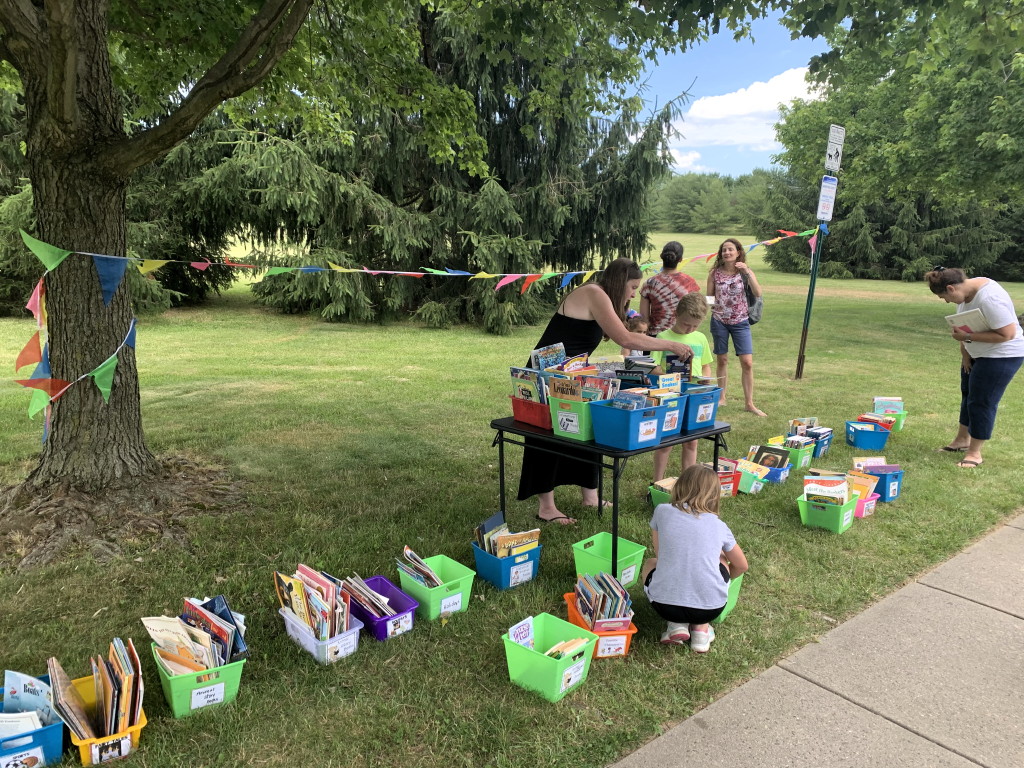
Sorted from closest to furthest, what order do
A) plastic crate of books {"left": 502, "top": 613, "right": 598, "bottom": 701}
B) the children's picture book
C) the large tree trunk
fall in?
plastic crate of books {"left": 502, "top": 613, "right": 598, "bottom": 701}, the large tree trunk, the children's picture book

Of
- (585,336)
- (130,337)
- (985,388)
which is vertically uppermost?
(585,336)

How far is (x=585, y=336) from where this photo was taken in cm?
446

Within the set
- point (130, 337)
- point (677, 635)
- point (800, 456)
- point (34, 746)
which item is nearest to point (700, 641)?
point (677, 635)

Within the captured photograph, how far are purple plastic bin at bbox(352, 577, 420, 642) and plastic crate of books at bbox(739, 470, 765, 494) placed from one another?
294cm

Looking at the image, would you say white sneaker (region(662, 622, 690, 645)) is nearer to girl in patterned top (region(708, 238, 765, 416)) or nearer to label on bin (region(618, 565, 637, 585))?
label on bin (region(618, 565, 637, 585))

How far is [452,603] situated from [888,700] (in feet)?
6.71

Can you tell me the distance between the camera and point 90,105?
4.00 meters

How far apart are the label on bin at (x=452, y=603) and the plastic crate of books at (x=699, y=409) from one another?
1605 millimetres

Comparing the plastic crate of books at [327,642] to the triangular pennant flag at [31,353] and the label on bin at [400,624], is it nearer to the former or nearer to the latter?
the label on bin at [400,624]

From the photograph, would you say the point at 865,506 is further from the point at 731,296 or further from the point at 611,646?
the point at 731,296

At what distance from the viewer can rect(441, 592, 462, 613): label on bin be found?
3.44 metres

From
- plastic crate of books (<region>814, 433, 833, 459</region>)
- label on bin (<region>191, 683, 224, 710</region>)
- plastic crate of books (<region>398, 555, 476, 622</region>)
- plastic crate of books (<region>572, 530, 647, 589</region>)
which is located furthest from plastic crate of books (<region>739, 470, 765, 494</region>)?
label on bin (<region>191, 683, 224, 710</region>)

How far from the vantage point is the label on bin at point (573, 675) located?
2826mm

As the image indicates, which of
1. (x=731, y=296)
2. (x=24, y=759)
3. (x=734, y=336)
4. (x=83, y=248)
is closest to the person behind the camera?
(x=24, y=759)
